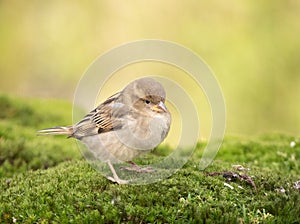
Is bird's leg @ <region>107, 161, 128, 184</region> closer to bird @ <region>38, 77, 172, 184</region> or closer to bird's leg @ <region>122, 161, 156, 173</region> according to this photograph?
bird @ <region>38, 77, 172, 184</region>

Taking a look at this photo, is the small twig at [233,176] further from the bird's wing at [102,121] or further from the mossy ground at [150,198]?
the bird's wing at [102,121]

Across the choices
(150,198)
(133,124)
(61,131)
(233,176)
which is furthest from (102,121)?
(233,176)

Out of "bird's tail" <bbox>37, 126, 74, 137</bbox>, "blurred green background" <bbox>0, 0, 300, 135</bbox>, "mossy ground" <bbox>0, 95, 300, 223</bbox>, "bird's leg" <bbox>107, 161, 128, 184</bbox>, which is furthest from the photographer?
"blurred green background" <bbox>0, 0, 300, 135</bbox>

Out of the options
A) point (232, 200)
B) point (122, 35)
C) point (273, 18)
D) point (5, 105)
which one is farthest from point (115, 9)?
point (232, 200)

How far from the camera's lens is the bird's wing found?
20.5ft

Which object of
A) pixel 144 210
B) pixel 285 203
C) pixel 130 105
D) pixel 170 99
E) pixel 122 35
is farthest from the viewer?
pixel 122 35

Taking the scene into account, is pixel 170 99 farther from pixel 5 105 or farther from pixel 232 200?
pixel 5 105

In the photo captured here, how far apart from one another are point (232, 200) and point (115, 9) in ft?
40.2

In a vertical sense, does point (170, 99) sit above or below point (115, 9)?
below

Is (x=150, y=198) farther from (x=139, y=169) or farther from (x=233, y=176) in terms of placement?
(x=233, y=176)

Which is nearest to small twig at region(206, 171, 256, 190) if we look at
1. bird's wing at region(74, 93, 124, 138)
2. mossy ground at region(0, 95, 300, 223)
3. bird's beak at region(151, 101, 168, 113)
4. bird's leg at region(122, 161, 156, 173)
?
mossy ground at region(0, 95, 300, 223)

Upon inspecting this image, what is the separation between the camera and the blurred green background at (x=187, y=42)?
15.5 m

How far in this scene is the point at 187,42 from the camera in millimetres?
16328

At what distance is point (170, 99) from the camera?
21.4 feet
